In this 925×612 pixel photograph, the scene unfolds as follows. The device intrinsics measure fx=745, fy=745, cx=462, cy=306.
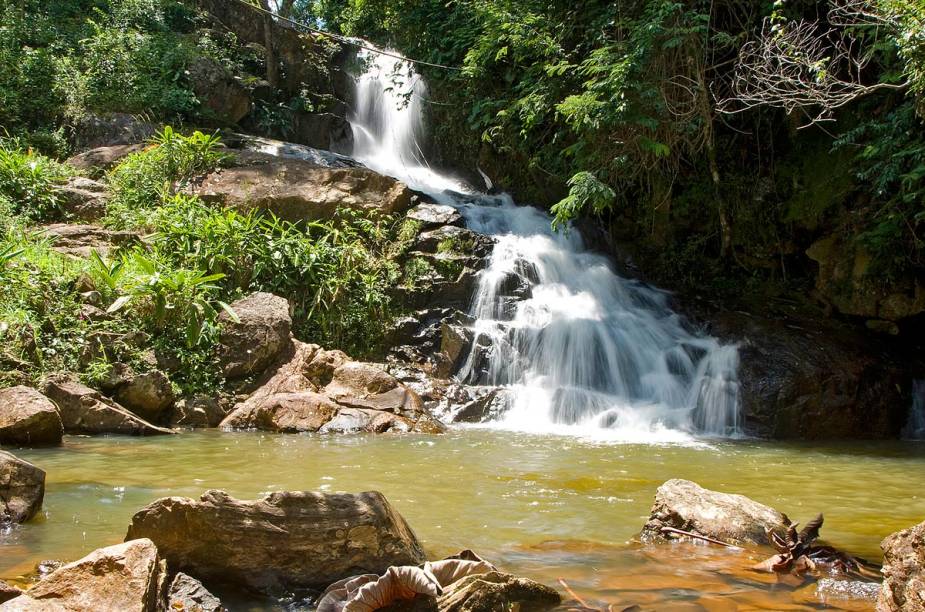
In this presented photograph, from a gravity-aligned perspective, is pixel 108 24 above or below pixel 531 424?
above

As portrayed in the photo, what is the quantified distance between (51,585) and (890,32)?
10559mm

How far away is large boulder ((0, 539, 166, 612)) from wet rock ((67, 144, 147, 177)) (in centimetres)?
1181

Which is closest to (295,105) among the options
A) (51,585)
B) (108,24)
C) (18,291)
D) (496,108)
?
(108,24)

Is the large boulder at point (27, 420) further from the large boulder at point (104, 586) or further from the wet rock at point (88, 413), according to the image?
the large boulder at point (104, 586)

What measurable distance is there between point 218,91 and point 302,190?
5.64 m

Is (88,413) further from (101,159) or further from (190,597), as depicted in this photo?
(101,159)

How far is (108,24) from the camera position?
17219 mm

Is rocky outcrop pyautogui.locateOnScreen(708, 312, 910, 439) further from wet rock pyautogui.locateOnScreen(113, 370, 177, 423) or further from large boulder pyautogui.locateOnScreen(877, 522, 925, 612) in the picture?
wet rock pyautogui.locateOnScreen(113, 370, 177, 423)

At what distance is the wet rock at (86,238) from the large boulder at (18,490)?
6.67m

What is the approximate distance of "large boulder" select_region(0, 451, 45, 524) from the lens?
427 cm

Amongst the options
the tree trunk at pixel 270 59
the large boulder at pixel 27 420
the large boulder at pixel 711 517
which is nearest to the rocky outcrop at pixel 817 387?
the large boulder at pixel 711 517

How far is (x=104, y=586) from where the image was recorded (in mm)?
2701

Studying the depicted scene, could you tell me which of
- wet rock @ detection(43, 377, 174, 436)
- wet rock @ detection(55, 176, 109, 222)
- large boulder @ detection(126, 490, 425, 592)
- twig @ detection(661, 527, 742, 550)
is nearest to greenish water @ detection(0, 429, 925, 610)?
twig @ detection(661, 527, 742, 550)

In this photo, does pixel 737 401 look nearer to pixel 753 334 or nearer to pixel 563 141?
pixel 753 334
